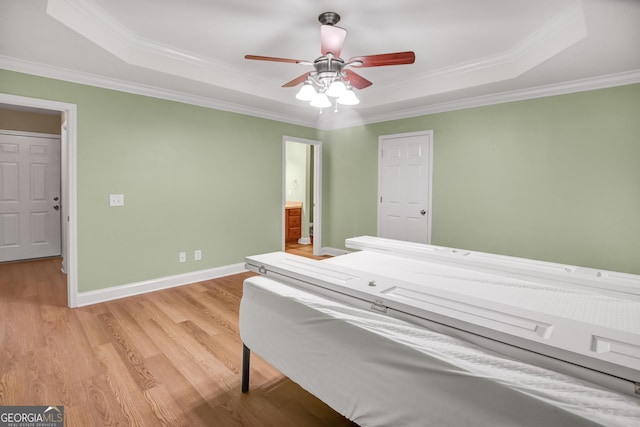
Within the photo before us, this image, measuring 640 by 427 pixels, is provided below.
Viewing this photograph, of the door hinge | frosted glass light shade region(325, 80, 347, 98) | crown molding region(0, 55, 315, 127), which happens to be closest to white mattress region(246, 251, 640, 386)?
the door hinge

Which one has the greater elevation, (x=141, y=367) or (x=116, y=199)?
(x=116, y=199)

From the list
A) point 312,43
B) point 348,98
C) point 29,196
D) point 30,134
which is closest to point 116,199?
point 312,43

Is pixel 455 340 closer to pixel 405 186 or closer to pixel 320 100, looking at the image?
pixel 320 100

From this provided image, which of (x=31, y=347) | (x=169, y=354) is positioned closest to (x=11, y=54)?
(x=31, y=347)

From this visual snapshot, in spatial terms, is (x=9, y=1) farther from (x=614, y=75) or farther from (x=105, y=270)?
(x=614, y=75)

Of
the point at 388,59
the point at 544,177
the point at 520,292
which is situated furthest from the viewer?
the point at 544,177

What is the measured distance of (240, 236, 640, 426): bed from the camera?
91cm

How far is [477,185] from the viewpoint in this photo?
3.97m

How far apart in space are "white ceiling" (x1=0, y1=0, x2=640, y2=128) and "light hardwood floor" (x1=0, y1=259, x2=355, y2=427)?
7.63 ft

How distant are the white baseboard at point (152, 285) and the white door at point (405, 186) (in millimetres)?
2341

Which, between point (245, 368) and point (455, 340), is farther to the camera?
point (245, 368)

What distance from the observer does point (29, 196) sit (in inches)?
201

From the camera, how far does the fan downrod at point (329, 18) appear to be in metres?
2.42

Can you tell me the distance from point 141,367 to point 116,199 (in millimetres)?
1995
